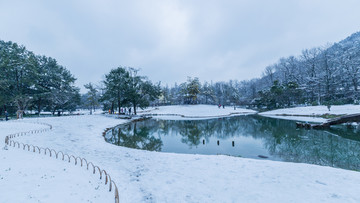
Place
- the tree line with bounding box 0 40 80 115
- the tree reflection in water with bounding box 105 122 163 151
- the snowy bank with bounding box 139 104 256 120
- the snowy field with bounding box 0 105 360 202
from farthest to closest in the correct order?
1. the snowy bank with bounding box 139 104 256 120
2. the tree line with bounding box 0 40 80 115
3. the tree reflection in water with bounding box 105 122 163 151
4. the snowy field with bounding box 0 105 360 202

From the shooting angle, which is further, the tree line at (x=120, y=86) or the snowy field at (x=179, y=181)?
the tree line at (x=120, y=86)

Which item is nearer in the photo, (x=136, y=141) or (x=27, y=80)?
(x=136, y=141)

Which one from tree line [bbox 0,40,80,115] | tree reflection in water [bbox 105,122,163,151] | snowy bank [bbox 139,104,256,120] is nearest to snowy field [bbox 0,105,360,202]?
tree reflection in water [bbox 105,122,163,151]

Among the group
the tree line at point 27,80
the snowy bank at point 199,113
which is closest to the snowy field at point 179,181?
the tree line at point 27,80

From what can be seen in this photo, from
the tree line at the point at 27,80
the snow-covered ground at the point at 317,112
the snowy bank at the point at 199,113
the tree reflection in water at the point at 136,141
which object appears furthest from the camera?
the snowy bank at the point at 199,113

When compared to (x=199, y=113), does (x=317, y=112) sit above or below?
above

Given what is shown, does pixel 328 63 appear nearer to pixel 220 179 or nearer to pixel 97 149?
pixel 220 179

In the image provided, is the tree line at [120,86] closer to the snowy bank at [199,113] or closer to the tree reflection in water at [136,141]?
the snowy bank at [199,113]

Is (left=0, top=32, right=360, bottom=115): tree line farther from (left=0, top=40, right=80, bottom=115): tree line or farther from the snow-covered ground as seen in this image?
the snow-covered ground

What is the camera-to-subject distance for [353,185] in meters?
6.43

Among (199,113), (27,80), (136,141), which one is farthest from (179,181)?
(199,113)

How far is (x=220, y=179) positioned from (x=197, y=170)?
162 cm

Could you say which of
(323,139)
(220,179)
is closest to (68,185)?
(220,179)

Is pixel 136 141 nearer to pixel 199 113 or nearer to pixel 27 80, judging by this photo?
pixel 27 80
